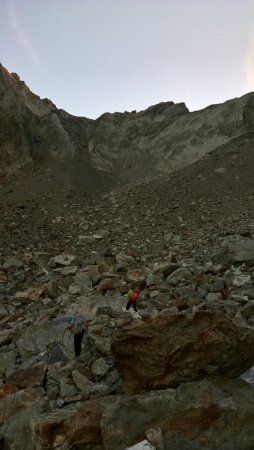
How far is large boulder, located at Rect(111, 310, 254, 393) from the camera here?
6930mm

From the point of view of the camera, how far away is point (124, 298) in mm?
14258

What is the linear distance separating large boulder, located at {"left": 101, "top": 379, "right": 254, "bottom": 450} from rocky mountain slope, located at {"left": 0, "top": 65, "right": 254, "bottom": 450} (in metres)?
0.02

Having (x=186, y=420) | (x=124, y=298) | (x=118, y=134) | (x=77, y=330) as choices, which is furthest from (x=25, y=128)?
(x=186, y=420)

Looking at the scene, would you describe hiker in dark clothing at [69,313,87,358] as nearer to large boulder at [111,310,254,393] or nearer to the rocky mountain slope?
the rocky mountain slope

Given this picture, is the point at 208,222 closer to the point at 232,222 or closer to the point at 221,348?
the point at 232,222

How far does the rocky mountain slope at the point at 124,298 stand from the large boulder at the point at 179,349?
0.02m

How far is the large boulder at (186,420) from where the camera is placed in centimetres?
588

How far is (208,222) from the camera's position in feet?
72.9

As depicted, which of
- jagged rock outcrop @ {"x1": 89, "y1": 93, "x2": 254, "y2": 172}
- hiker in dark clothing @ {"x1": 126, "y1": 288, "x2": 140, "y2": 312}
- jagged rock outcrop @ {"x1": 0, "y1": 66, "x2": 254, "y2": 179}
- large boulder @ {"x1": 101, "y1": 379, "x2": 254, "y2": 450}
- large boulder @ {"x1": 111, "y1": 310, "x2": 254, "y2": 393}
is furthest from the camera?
jagged rock outcrop @ {"x1": 89, "y1": 93, "x2": 254, "y2": 172}

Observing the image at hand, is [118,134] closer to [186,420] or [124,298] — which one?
[124,298]

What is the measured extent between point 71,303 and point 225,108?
31326mm

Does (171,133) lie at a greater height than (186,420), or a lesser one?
greater

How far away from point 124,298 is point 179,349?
7281 mm

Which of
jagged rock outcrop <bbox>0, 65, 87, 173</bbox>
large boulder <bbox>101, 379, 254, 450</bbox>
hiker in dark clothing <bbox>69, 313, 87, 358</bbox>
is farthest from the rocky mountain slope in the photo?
jagged rock outcrop <bbox>0, 65, 87, 173</bbox>
